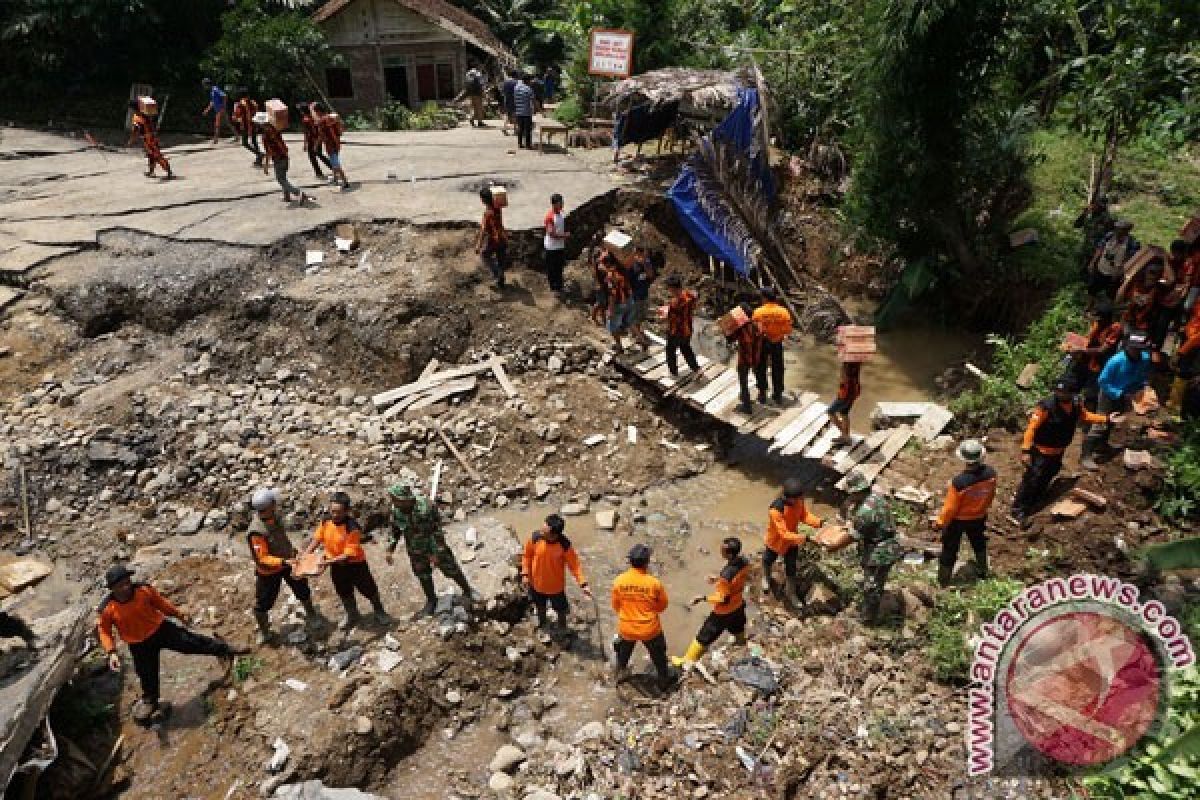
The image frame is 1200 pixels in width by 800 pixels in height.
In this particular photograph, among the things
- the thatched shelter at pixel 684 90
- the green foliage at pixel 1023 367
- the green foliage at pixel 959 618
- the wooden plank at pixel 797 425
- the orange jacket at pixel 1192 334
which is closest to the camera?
the green foliage at pixel 959 618

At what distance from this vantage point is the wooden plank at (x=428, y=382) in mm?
9605

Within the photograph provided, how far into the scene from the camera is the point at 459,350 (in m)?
10.2

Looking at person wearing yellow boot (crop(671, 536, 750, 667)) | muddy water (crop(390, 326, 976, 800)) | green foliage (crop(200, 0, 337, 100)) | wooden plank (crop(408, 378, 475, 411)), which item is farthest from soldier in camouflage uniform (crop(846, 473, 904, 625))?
green foliage (crop(200, 0, 337, 100))

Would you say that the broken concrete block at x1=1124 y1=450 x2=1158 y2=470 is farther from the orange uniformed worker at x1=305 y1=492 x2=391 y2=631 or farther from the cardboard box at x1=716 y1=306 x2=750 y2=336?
the orange uniformed worker at x1=305 y1=492 x2=391 y2=631

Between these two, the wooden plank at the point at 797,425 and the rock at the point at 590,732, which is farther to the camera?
the wooden plank at the point at 797,425

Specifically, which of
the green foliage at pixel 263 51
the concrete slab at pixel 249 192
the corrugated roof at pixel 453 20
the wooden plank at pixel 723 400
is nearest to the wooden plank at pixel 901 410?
the wooden plank at pixel 723 400

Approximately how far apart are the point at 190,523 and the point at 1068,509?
8822 mm

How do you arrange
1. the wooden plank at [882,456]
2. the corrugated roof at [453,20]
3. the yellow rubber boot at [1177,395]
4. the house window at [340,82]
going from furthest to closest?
the house window at [340,82] → the corrugated roof at [453,20] → the wooden plank at [882,456] → the yellow rubber boot at [1177,395]

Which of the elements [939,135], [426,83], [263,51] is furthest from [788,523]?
[426,83]

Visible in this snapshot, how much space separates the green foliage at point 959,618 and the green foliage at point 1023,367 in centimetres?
302

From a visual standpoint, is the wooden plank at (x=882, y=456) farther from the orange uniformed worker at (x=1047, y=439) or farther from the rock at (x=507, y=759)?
the rock at (x=507, y=759)

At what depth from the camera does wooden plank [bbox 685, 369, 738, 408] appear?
9.45 meters

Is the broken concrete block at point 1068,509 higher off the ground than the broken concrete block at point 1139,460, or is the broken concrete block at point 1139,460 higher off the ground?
the broken concrete block at point 1139,460

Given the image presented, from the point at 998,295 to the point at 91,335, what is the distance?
12.7m
